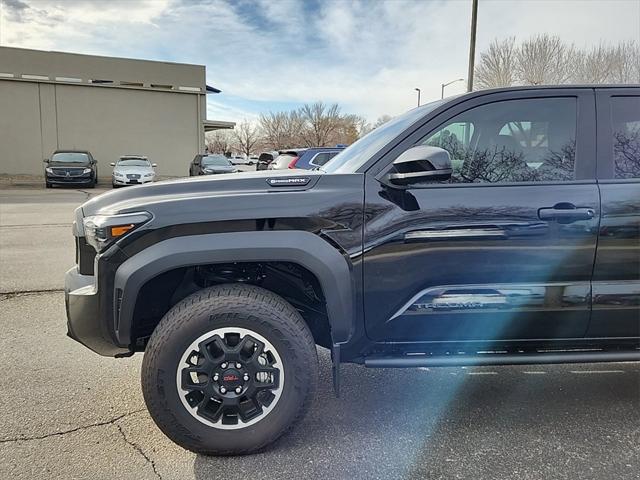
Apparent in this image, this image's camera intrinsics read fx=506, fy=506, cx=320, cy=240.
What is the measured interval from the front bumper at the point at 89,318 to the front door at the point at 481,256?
4.57 feet

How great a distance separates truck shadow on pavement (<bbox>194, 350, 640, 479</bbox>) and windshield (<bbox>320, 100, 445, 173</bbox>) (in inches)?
59.9

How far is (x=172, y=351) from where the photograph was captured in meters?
2.54

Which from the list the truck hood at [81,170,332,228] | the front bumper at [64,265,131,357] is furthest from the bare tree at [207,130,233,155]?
the front bumper at [64,265,131,357]

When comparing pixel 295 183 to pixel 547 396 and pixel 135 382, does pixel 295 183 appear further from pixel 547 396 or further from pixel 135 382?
pixel 547 396

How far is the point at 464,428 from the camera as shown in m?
→ 2.99

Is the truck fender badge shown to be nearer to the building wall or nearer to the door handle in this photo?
the door handle

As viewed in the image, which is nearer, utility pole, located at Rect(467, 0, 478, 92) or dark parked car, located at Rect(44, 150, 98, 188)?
utility pole, located at Rect(467, 0, 478, 92)

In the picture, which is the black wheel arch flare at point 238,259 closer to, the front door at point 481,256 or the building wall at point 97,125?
the front door at point 481,256

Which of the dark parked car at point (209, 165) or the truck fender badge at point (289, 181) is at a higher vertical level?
the dark parked car at point (209, 165)

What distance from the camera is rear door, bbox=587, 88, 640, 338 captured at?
2.77 metres

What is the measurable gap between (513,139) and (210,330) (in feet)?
6.61

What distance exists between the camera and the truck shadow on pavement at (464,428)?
2.58 m

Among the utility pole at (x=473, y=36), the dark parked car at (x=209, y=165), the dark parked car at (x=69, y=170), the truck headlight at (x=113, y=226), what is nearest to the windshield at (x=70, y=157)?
the dark parked car at (x=69, y=170)

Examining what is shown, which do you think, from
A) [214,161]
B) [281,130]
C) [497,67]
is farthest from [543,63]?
[281,130]
